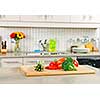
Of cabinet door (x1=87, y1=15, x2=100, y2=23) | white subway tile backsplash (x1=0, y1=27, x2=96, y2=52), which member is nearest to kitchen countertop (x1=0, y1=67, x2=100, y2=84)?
cabinet door (x1=87, y1=15, x2=100, y2=23)

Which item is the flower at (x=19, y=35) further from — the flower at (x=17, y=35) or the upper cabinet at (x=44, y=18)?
the upper cabinet at (x=44, y=18)

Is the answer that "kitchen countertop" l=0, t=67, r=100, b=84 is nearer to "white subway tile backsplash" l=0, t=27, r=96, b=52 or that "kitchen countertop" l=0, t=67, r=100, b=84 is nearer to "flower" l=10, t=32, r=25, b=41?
"flower" l=10, t=32, r=25, b=41

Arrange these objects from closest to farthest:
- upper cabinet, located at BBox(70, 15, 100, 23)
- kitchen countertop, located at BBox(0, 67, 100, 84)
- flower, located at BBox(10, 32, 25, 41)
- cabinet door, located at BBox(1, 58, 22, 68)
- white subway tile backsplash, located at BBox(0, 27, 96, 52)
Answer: kitchen countertop, located at BBox(0, 67, 100, 84)
cabinet door, located at BBox(1, 58, 22, 68)
flower, located at BBox(10, 32, 25, 41)
upper cabinet, located at BBox(70, 15, 100, 23)
white subway tile backsplash, located at BBox(0, 27, 96, 52)

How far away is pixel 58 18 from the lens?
405 centimetres

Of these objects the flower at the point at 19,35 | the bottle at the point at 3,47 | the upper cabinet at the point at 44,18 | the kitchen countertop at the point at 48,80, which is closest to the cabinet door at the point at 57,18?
the upper cabinet at the point at 44,18

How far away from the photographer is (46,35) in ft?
14.3

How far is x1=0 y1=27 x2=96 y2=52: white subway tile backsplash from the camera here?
Answer: 428 centimetres

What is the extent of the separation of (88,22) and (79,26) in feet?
0.60

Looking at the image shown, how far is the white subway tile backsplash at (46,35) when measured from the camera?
4.28 metres

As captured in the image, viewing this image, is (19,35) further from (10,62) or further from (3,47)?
(10,62)
